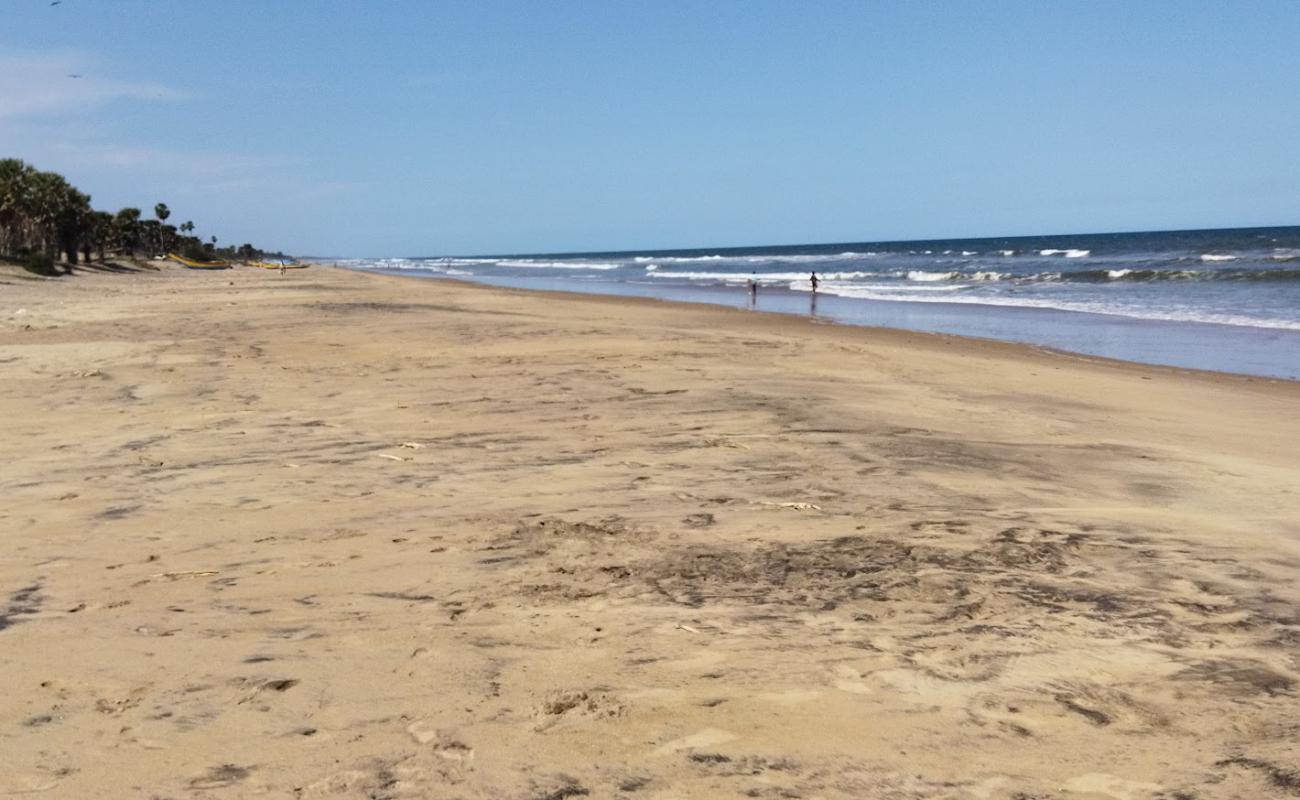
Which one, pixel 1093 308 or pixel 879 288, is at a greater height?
pixel 879 288

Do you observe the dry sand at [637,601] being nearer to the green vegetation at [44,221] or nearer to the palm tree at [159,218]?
the green vegetation at [44,221]

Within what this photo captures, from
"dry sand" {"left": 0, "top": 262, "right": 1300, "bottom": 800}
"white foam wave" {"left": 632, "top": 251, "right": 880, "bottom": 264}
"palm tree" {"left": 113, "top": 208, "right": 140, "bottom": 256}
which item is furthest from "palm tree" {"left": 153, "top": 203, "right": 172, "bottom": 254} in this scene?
"dry sand" {"left": 0, "top": 262, "right": 1300, "bottom": 800}

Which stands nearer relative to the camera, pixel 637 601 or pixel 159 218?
pixel 637 601

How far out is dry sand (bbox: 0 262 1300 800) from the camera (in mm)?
2955

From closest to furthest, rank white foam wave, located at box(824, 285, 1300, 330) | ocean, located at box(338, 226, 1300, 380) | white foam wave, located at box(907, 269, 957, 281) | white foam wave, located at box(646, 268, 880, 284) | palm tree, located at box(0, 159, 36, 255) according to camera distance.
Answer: ocean, located at box(338, 226, 1300, 380)
white foam wave, located at box(824, 285, 1300, 330)
palm tree, located at box(0, 159, 36, 255)
white foam wave, located at box(907, 269, 957, 281)
white foam wave, located at box(646, 268, 880, 284)

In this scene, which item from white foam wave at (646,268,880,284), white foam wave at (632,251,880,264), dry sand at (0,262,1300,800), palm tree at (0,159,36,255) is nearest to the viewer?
dry sand at (0,262,1300,800)

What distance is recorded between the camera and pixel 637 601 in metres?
4.21

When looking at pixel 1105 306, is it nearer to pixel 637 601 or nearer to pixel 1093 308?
pixel 1093 308

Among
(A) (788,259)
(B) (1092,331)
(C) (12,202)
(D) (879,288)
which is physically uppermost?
(C) (12,202)

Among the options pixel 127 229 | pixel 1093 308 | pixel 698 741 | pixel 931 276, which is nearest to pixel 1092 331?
pixel 1093 308

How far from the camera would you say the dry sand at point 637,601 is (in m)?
2.96

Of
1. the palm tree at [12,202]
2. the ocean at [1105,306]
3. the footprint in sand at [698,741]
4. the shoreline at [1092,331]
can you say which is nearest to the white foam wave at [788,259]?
the ocean at [1105,306]

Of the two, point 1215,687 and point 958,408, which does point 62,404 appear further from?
point 1215,687

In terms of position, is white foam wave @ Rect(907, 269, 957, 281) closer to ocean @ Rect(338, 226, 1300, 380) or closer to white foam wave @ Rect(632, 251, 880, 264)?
ocean @ Rect(338, 226, 1300, 380)
